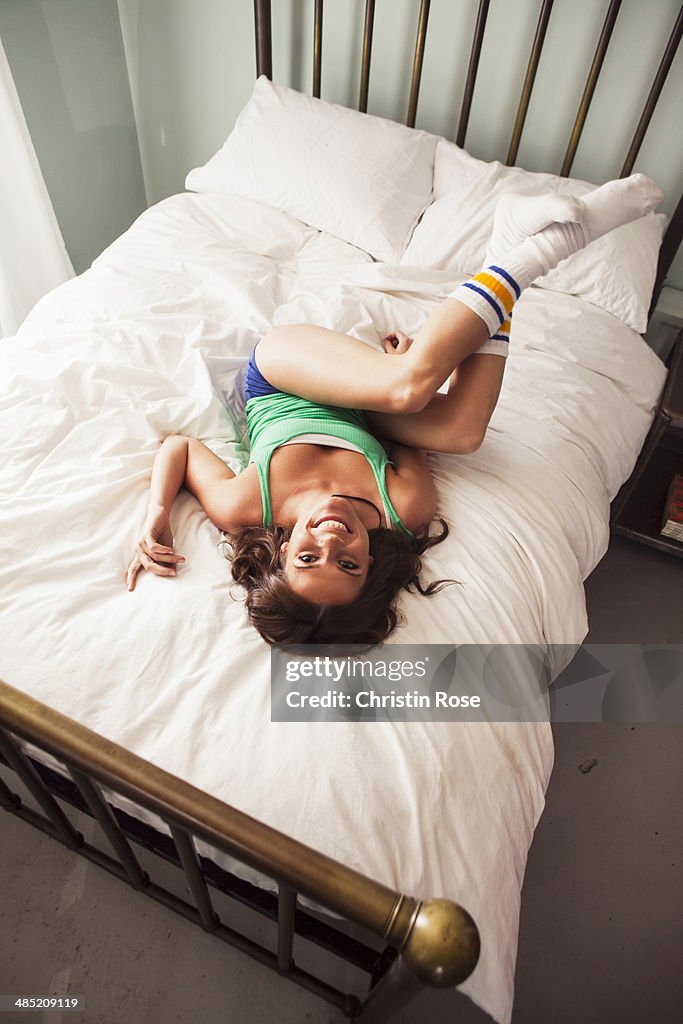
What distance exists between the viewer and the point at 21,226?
6.30 feet

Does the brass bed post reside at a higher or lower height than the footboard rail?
higher

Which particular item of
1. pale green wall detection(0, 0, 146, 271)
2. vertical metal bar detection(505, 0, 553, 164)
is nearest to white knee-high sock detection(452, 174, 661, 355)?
vertical metal bar detection(505, 0, 553, 164)

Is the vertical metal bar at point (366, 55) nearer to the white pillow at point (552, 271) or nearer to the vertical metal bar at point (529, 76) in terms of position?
the white pillow at point (552, 271)

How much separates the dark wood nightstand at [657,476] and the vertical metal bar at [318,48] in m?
1.44

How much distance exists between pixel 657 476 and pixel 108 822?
1895 millimetres

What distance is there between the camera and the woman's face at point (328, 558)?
946 millimetres

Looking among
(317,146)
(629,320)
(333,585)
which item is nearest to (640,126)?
(629,320)

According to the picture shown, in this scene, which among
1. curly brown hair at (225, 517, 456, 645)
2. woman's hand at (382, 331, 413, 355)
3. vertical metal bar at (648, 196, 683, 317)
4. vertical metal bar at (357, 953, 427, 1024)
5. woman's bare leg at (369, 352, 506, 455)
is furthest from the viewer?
vertical metal bar at (648, 196, 683, 317)

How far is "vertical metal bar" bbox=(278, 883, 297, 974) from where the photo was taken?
0.64 metres

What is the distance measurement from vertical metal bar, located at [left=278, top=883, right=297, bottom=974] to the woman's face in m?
0.41

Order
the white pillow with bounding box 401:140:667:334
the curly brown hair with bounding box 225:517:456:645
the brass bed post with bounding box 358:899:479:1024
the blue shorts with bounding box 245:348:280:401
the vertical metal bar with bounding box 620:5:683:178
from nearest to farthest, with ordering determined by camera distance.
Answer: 1. the brass bed post with bounding box 358:899:479:1024
2. the curly brown hair with bounding box 225:517:456:645
3. the blue shorts with bounding box 245:348:280:401
4. the vertical metal bar with bounding box 620:5:683:178
5. the white pillow with bounding box 401:140:667:334

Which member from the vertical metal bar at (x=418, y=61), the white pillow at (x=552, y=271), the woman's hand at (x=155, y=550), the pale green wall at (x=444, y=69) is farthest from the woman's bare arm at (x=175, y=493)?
the pale green wall at (x=444, y=69)

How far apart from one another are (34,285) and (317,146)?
1.06 m

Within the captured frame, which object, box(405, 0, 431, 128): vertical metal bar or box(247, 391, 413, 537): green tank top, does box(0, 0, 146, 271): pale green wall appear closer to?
box(405, 0, 431, 128): vertical metal bar
